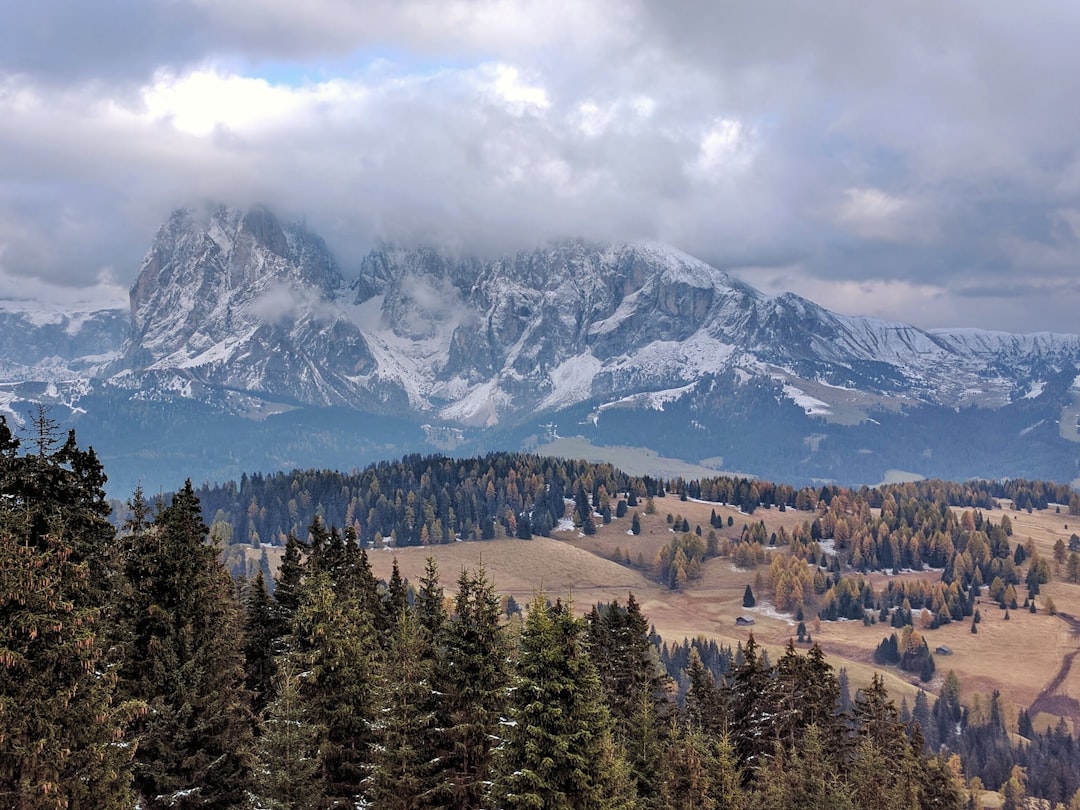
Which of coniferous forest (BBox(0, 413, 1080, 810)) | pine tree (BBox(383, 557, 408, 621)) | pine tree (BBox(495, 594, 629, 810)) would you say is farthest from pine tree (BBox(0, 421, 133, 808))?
pine tree (BBox(383, 557, 408, 621))

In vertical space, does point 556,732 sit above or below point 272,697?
above

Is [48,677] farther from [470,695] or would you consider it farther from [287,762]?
[470,695]

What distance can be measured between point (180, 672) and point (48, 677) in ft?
44.8

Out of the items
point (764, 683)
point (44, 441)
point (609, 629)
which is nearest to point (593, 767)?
point (44, 441)

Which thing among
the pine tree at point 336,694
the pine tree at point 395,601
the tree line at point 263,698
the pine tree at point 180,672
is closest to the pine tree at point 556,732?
the tree line at point 263,698

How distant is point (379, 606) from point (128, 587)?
2949cm

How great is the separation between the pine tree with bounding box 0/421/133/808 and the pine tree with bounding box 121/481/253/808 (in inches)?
329

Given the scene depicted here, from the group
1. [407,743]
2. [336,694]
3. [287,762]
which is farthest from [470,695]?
[287,762]

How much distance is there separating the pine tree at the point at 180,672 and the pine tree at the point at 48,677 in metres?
8.37

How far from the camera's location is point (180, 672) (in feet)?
136

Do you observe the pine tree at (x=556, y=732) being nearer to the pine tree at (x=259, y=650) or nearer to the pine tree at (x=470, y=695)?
the pine tree at (x=470, y=695)

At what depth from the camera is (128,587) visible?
4109 centimetres

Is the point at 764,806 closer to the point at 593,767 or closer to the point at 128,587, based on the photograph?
the point at 593,767

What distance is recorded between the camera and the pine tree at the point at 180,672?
40.5m
